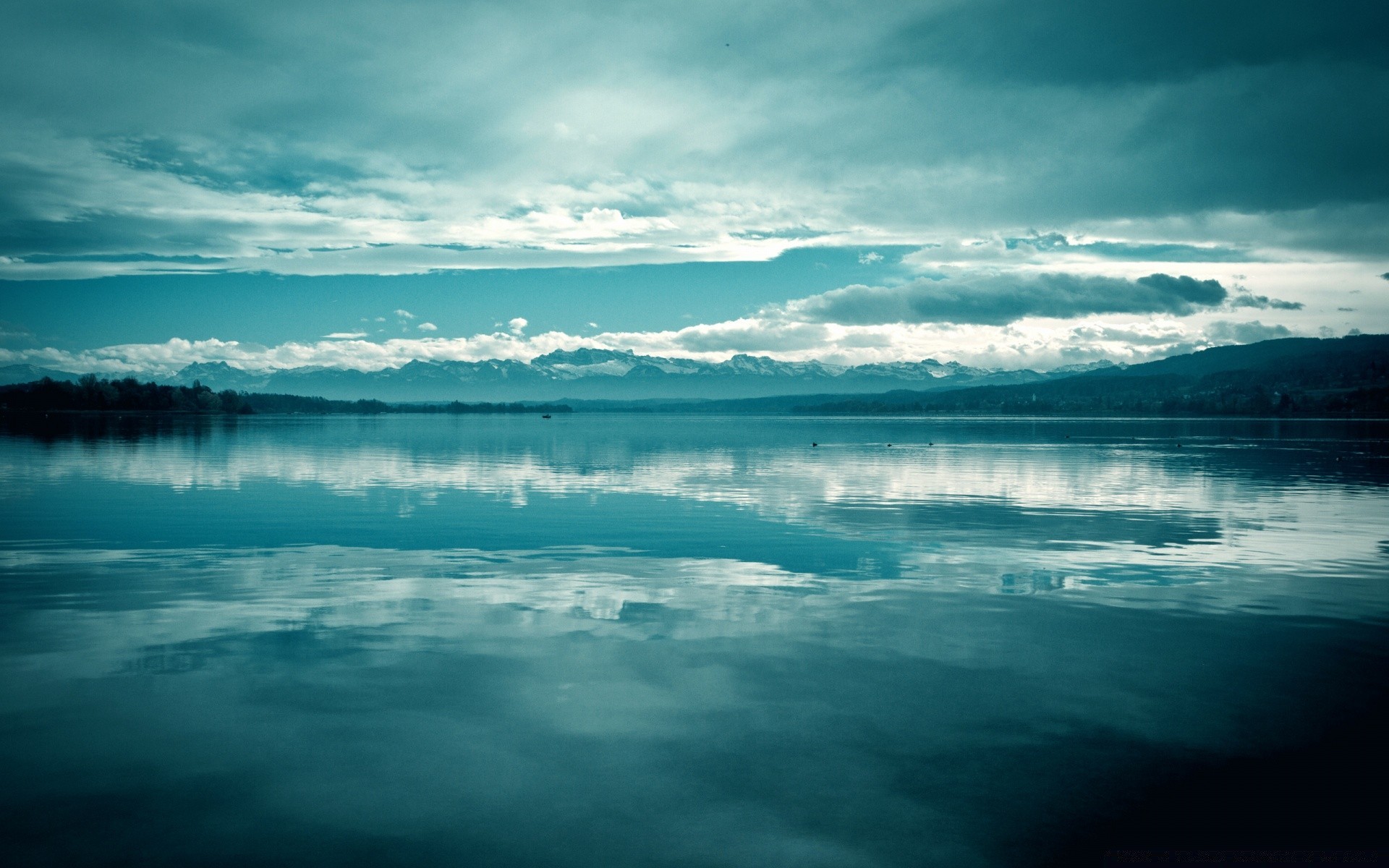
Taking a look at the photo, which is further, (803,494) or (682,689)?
(803,494)

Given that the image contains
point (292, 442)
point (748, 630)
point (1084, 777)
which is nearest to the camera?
point (1084, 777)

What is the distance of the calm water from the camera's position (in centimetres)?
1067

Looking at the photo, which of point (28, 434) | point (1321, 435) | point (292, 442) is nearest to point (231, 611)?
point (292, 442)

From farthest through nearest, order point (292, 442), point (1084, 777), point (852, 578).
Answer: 1. point (292, 442)
2. point (852, 578)
3. point (1084, 777)

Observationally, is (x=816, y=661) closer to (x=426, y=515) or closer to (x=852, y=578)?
(x=852, y=578)

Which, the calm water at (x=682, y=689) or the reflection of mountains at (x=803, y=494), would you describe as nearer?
the calm water at (x=682, y=689)

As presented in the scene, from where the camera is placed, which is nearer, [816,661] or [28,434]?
[816,661]

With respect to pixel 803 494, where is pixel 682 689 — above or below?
below

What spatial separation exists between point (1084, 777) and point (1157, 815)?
3.57ft

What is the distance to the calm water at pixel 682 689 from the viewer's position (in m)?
10.7

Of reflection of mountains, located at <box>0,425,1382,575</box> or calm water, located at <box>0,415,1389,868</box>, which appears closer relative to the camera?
calm water, located at <box>0,415,1389,868</box>

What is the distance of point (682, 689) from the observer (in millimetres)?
15375

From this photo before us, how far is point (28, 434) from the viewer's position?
122 metres

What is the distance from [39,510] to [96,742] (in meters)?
32.1
